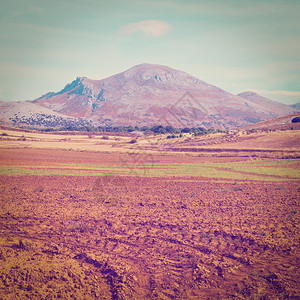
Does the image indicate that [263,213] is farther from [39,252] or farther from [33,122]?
[33,122]

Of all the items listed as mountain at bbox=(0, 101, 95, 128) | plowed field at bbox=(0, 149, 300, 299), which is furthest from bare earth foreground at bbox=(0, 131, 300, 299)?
mountain at bbox=(0, 101, 95, 128)

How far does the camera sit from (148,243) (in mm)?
10820

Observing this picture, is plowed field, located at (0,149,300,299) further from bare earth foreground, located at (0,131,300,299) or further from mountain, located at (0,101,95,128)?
mountain, located at (0,101,95,128)

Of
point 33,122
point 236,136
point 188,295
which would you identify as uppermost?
point 33,122

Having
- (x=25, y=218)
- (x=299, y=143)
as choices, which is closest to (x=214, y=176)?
(x=25, y=218)

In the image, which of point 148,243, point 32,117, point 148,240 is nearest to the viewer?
point 148,243

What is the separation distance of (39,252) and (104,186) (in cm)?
1203

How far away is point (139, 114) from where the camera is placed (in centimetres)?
17512

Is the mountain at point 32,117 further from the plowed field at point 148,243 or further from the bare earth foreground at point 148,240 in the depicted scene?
the plowed field at point 148,243

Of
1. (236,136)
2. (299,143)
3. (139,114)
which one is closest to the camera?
(299,143)

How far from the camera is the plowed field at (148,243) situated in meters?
7.91

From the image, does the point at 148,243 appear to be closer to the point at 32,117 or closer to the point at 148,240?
the point at 148,240

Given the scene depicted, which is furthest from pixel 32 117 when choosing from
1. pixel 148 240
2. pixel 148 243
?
pixel 148 243

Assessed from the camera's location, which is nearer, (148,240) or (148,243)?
(148,243)
